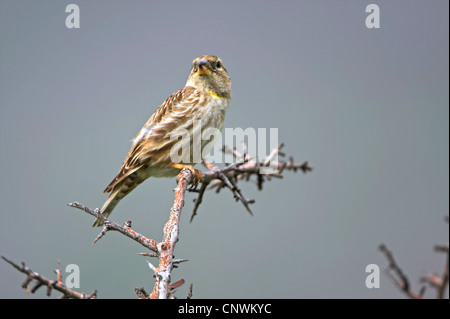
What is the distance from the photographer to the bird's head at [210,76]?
670 cm

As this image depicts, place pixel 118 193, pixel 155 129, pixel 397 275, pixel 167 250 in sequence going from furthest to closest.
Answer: pixel 155 129 < pixel 118 193 < pixel 167 250 < pixel 397 275

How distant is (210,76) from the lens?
680 centimetres

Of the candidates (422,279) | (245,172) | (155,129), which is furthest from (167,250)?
(155,129)

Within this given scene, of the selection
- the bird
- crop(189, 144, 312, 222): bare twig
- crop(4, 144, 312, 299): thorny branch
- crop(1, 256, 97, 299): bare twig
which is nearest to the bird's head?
the bird

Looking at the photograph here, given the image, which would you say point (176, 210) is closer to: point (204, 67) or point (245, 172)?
point (245, 172)

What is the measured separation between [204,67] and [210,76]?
183 millimetres

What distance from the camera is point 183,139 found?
6.25m

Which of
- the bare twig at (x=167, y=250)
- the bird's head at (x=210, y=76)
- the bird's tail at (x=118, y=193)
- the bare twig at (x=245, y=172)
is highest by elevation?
the bird's head at (x=210, y=76)

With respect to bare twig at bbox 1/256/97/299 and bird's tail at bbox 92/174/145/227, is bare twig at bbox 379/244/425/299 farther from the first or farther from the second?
bird's tail at bbox 92/174/145/227

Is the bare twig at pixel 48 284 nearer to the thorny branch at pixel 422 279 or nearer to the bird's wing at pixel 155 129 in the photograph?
the thorny branch at pixel 422 279

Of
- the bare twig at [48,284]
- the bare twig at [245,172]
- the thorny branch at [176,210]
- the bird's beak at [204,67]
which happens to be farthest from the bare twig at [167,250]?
the bird's beak at [204,67]

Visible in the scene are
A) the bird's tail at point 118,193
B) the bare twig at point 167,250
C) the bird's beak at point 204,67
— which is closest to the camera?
the bare twig at point 167,250
